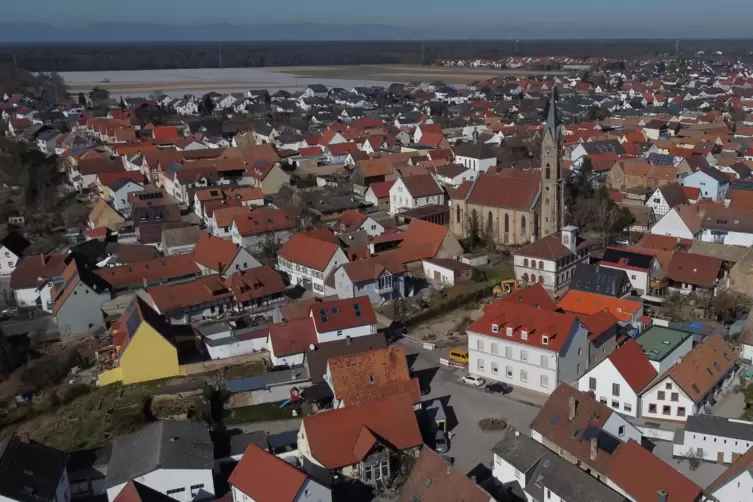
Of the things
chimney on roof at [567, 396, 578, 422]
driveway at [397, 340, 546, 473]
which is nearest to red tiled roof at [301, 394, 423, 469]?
driveway at [397, 340, 546, 473]

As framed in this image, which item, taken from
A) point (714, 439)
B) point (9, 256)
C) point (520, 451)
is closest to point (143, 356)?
point (520, 451)

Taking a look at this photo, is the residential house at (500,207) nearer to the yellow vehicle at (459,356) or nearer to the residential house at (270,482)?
the yellow vehicle at (459,356)

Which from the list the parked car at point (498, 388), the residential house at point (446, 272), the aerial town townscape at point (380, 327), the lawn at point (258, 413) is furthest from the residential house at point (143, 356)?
the residential house at point (446, 272)

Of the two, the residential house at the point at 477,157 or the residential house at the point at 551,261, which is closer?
the residential house at the point at 551,261

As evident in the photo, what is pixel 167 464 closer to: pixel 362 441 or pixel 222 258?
pixel 362 441

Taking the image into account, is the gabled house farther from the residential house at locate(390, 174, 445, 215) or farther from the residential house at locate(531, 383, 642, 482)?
the residential house at locate(390, 174, 445, 215)

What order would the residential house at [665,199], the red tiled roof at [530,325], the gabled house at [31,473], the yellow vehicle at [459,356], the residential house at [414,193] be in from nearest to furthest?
the gabled house at [31,473] < the red tiled roof at [530,325] < the yellow vehicle at [459,356] < the residential house at [665,199] < the residential house at [414,193]
